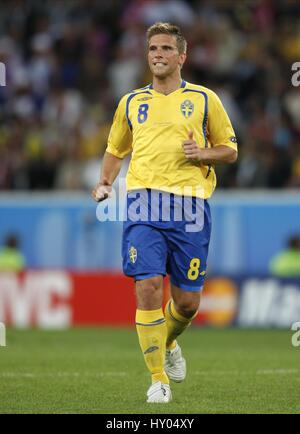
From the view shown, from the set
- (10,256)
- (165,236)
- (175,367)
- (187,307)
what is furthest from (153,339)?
(10,256)

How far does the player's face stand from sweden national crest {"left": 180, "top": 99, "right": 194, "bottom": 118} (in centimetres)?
26

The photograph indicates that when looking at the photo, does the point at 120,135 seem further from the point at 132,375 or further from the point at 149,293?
the point at 132,375

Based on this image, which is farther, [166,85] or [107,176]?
[107,176]

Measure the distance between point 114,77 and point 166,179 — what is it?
12.5 meters

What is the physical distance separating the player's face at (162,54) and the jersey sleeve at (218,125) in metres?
0.40

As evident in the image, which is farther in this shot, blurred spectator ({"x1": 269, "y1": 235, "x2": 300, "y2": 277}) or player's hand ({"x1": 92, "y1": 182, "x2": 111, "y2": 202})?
blurred spectator ({"x1": 269, "y1": 235, "x2": 300, "y2": 277})

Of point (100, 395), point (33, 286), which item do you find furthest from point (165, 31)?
point (33, 286)

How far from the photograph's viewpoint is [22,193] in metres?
19.0

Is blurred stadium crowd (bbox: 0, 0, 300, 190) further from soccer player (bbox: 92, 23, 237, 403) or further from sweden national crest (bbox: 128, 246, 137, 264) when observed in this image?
sweden national crest (bbox: 128, 246, 137, 264)

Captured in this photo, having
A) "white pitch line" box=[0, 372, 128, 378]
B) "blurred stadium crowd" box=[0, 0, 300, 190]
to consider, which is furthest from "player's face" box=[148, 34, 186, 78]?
"blurred stadium crowd" box=[0, 0, 300, 190]

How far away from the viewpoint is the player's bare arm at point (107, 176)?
8336 mm

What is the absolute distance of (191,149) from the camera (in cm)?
805

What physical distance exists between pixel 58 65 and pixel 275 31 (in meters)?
4.12

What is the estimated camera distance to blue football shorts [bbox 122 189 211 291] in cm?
805
